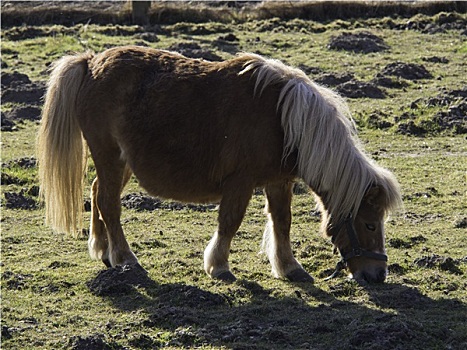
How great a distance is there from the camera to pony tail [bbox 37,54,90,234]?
7.28 metres

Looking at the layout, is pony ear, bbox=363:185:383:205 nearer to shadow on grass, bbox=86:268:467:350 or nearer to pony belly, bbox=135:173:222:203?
shadow on grass, bbox=86:268:467:350

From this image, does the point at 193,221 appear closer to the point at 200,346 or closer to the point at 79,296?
the point at 79,296

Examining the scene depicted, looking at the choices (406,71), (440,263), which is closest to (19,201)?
(440,263)

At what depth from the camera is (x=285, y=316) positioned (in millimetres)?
5836

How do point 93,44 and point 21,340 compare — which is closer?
point 21,340

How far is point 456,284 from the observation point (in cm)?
641

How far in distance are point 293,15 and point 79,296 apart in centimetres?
1262

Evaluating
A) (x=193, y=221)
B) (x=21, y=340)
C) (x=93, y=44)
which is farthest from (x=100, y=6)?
(x=21, y=340)

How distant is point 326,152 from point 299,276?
3.14ft

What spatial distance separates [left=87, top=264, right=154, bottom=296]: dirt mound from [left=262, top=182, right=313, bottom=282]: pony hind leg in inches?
37.3

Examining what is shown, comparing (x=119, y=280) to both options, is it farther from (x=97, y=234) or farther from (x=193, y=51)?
(x=193, y=51)

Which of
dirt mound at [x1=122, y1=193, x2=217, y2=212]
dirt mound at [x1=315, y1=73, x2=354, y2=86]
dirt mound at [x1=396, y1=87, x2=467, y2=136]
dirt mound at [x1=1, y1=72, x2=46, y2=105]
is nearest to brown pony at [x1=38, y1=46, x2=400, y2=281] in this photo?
dirt mound at [x1=122, y1=193, x2=217, y2=212]

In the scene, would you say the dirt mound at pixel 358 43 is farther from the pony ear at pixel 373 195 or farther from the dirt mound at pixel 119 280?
the dirt mound at pixel 119 280

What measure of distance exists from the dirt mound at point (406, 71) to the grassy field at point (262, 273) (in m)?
0.39
